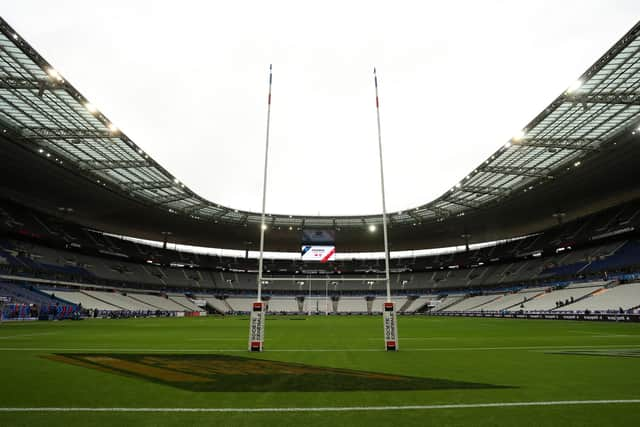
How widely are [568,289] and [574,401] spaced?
159 ft

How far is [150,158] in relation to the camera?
113ft

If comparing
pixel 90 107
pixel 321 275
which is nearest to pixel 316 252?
pixel 321 275

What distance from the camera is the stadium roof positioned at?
72.7 ft

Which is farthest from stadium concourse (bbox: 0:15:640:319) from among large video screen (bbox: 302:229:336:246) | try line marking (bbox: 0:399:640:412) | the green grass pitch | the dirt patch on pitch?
Result: try line marking (bbox: 0:399:640:412)

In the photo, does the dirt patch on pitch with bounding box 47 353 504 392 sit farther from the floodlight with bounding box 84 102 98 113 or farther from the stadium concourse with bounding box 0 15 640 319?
the floodlight with bounding box 84 102 98 113

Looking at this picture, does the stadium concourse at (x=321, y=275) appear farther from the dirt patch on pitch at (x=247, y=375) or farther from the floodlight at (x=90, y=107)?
the dirt patch on pitch at (x=247, y=375)

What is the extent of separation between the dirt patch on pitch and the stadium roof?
21243 mm

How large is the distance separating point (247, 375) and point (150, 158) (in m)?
32.7

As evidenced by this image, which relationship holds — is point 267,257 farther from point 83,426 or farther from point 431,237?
point 83,426

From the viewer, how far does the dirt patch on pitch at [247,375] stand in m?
5.75

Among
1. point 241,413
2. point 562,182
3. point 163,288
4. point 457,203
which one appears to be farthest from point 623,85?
point 163,288

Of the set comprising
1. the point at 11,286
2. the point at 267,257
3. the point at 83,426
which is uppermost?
the point at 267,257

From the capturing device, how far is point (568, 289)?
4391 cm

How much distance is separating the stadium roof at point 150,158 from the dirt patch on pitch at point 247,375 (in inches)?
836
